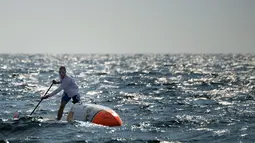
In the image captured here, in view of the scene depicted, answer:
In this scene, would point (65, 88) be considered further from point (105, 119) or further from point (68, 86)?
point (105, 119)

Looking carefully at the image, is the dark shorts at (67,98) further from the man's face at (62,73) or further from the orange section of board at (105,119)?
the orange section of board at (105,119)

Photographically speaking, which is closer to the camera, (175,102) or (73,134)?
(73,134)

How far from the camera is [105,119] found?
1736 centimetres

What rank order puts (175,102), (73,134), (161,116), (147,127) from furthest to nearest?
(175,102) → (161,116) → (147,127) → (73,134)

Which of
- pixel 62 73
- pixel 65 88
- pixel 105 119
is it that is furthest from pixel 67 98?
pixel 105 119

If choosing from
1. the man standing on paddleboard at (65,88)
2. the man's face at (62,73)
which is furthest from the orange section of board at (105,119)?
the man's face at (62,73)

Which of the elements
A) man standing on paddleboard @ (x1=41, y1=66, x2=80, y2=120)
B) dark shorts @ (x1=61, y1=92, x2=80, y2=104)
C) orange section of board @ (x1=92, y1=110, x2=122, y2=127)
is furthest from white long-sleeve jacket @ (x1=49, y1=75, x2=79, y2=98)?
orange section of board @ (x1=92, y1=110, x2=122, y2=127)

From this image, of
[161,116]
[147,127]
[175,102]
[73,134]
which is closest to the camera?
[73,134]

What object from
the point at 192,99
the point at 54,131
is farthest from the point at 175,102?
the point at 54,131

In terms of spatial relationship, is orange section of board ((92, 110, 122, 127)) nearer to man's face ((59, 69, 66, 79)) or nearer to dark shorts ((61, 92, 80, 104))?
dark shorts ((61, 92, 80, 104))

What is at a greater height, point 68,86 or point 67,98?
point 68,86

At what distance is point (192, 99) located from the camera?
92.1 ft

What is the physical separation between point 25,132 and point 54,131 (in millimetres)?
1074

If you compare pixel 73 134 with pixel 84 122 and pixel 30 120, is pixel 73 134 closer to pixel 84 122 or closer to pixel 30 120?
pixel 84 122
